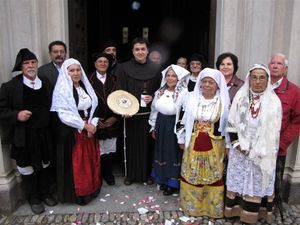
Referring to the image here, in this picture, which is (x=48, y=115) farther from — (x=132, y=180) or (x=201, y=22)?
(x=201, y=22)

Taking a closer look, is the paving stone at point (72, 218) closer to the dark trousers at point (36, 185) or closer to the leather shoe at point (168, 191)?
the dark trousers at point (36, 185)

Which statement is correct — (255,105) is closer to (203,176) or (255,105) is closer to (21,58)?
(203,176)

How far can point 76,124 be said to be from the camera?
3541mm

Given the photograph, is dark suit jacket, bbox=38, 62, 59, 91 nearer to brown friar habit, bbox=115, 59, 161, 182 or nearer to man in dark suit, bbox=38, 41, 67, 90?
man in dark suit, bbox=38, 41, 67, 90

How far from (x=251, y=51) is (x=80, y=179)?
257 centimetres

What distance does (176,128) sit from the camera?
3691mm

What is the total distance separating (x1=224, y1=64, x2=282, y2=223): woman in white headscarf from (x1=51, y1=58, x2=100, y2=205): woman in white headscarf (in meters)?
1.57

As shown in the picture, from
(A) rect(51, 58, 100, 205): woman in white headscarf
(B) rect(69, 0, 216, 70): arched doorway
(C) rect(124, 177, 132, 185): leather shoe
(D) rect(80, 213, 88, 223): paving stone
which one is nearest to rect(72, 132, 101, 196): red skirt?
(A) rect(51, 58, 100, 205): woman in white headscarf


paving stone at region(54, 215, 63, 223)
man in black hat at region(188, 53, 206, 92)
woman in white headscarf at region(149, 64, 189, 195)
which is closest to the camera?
paving stone at region(54, 215, 63, 223)

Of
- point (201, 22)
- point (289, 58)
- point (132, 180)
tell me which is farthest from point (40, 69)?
point (201, 22)

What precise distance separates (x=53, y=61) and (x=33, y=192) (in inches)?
61.3

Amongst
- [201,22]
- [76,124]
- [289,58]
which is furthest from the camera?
[201,22]

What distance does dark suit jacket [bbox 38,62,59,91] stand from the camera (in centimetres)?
382

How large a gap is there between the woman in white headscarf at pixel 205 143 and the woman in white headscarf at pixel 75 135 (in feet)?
3.50
